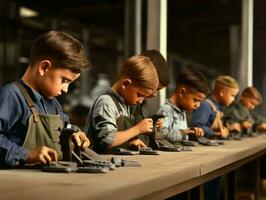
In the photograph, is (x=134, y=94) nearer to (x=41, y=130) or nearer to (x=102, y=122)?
(x=102, y=122)

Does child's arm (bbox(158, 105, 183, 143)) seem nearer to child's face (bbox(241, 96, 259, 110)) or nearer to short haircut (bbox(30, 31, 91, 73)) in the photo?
short haircut (bbox(30, 31, 91, 73))

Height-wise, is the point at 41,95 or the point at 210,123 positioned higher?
the point at 41,95

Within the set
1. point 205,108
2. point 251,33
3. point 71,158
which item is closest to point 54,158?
point 71,158

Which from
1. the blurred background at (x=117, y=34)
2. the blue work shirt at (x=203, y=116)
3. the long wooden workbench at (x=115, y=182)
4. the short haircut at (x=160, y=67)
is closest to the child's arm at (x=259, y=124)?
the blurred background at (x=117, y=34)

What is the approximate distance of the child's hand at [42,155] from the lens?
1439mm

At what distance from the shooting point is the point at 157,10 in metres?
3.69

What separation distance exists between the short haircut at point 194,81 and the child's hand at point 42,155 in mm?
1585

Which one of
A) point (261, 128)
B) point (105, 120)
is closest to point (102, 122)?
point (105, 120)

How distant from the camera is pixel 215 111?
11.7ft

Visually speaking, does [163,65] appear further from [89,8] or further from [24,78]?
[89,8]

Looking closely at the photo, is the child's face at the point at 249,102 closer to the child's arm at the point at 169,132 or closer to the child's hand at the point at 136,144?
the child's arm at the point at 169,132

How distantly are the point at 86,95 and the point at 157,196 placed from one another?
5.65 meters

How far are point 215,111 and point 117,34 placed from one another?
175 inches

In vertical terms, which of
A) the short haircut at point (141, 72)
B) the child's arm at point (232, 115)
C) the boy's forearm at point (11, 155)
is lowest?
the child's arm at point (232, 115)
